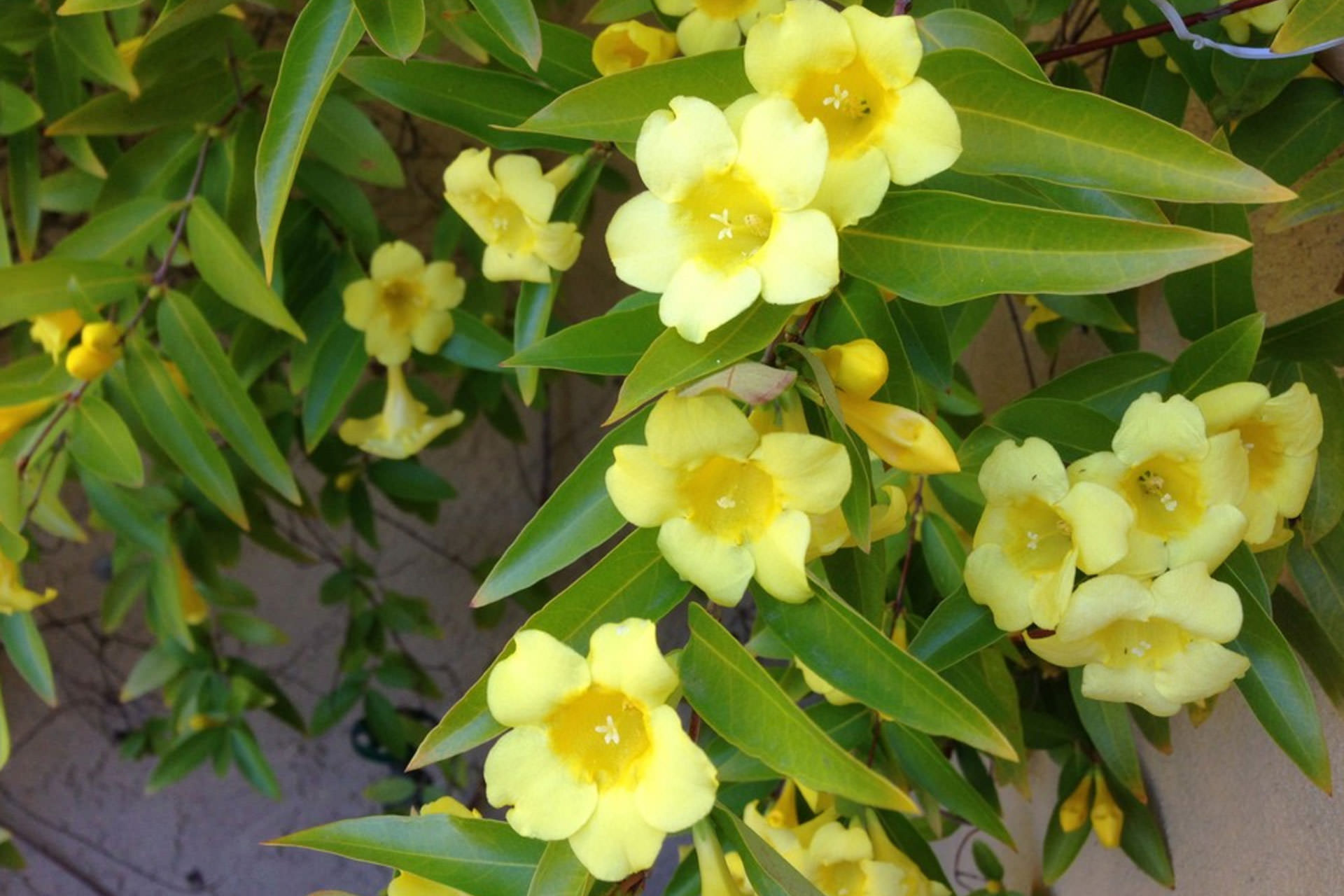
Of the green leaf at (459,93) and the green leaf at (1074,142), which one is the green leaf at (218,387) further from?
the green leaf at (1074,142)

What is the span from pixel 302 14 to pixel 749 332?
1.16ft

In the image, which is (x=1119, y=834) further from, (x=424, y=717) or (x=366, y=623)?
(x=424, y=717)

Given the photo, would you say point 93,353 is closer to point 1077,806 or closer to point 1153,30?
point 1153,30

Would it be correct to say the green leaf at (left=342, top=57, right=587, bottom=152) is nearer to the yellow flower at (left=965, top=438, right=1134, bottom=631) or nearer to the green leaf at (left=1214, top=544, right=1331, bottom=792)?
the yellow flower at (left=965, top=438, right=1134, bottom=631)

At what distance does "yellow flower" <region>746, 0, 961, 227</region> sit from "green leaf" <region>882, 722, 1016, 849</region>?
1.64ft

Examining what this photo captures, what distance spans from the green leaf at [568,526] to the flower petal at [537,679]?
6 cm

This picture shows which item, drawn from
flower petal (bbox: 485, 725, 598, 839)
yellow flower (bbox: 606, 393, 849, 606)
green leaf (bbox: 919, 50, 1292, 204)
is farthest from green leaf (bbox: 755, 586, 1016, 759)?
green leaf (bbox: 919, 50, 1292, 204)

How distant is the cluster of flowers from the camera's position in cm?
51

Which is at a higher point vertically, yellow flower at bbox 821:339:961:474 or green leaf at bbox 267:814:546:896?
yellow flower at bbox 821:339:961:474

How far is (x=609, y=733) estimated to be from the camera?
51 cm

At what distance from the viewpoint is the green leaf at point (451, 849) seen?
1.82ft

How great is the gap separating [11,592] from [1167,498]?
0.84 meters

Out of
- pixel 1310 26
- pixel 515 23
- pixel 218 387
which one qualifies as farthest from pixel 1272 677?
pixel 218 387

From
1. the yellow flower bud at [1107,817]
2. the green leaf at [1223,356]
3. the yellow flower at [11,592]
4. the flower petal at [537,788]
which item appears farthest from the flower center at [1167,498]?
the yellow flower at [11,592]
